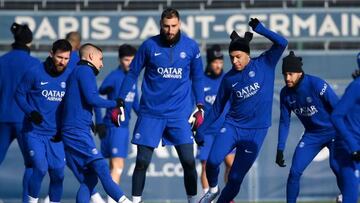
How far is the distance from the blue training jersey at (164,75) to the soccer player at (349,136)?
2065 millimetres

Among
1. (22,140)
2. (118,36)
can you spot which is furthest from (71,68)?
(118,36)

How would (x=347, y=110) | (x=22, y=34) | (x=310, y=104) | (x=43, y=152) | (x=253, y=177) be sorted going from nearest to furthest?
(x=347, y=110), (x=310, y=104), (x=43, y=152), (x=22, y=34), (x=253, y=177)

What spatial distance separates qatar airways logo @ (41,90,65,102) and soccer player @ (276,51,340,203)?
284 centimetres

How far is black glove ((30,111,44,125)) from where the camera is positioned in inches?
595

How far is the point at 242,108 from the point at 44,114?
100 inches

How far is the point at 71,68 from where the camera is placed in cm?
1571

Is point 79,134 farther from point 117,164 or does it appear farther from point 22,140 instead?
point 117,164

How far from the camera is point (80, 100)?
47.6 ft

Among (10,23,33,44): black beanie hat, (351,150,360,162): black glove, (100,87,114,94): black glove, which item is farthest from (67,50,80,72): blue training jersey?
(351,150,360,162): black glove

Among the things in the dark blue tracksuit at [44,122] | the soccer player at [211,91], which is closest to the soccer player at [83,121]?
the dark blue tracksuit at [44,122]

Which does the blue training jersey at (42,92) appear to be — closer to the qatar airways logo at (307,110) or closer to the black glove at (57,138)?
the black glove at (57,138)

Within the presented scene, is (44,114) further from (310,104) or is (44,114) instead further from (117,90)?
(117,90)

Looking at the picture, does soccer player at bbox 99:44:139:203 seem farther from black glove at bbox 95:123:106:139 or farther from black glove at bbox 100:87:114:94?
black glove at bbox 95:123:106:139

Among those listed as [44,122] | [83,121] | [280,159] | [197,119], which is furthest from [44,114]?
[280,159]
